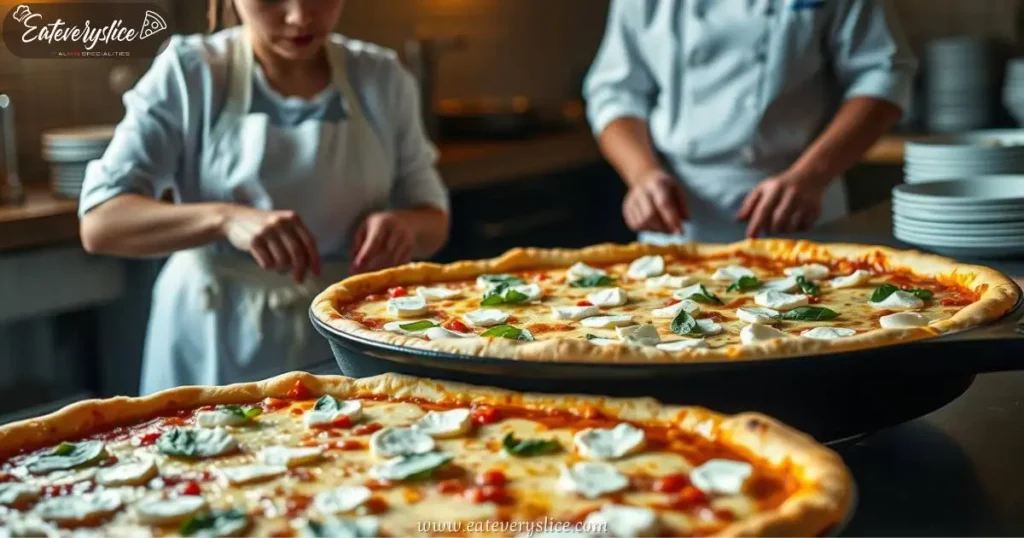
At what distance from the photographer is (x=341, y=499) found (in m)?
1.03

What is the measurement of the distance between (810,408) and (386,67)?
1514mm

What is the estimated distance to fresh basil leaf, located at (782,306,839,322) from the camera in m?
1.58

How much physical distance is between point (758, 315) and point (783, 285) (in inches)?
10.0

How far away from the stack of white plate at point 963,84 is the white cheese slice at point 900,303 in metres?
3.44

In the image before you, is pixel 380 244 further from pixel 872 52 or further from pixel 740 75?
pixel 872 52

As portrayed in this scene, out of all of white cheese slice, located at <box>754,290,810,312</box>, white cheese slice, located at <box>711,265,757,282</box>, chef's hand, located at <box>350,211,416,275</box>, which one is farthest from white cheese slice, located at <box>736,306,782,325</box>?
chef's hand, located at <box>350,211,416,275</box>

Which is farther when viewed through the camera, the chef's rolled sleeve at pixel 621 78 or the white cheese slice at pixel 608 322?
the chef's rolled sleeve at pixel 621 78

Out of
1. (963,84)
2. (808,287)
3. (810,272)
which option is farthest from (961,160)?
(963,84)

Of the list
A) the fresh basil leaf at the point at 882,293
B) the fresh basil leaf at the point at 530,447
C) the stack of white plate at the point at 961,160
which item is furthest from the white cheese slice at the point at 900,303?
the stack of white plate at the point at 961,160

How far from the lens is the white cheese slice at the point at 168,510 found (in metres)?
0.99

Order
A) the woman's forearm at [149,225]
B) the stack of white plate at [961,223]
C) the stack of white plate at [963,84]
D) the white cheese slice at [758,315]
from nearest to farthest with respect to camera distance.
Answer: the white cheese slice at [758,315] → the stack of white plate at [961,223] → the woman's forearm at [149,225] → the stack of white plate at [963,84]

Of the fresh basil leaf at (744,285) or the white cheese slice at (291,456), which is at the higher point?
the white cheese slice at (291,456)

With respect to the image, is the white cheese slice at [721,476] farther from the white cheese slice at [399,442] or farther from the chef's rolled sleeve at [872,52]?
the chef's rolled sleeve at [872,52]

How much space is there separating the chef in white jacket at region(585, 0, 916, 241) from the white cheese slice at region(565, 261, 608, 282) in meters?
0.59
